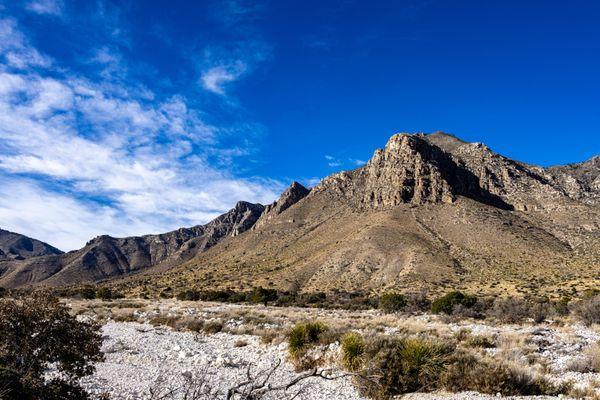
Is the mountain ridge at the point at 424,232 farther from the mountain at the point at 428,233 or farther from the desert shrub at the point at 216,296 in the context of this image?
the desert shrub at the point at 216,296

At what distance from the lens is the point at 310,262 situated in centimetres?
7581

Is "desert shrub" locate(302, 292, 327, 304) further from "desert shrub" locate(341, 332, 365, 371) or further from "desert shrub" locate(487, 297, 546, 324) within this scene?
"desert shrub" locate(341, 332, 365, 371)

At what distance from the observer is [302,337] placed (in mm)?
15961

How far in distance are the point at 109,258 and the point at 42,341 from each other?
178788 mm

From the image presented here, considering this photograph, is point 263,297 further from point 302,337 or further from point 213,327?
point 302,337

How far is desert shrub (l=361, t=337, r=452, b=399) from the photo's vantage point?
36.1 feet

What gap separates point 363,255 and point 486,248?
20.7m

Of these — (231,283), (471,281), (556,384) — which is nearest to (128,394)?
(556,384)

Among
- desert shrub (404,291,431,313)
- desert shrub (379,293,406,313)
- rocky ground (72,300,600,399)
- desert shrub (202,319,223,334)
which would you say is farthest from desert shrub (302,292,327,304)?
desert shrub (202,319,223,334)

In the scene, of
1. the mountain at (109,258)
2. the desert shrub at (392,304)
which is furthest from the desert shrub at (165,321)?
the mountain at (109,258)

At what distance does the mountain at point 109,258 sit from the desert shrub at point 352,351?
440 feet

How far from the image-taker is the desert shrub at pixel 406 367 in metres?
11.0

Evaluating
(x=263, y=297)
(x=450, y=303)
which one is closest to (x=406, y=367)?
(x=450, y=303)

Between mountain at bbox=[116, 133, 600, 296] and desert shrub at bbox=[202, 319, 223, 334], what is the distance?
36.7 m
